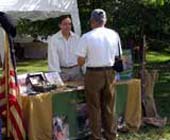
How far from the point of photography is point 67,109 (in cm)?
775

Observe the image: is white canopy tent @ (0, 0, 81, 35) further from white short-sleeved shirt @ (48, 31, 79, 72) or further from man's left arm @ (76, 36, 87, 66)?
man's left arm @ (76, 36, 87, 66)

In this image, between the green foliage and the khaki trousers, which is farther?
the green foliage

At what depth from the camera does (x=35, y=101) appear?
24.0 feet

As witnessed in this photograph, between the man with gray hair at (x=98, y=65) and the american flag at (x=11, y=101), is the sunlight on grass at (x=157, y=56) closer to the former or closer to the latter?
the man with gray hair at (x=98, y=65)

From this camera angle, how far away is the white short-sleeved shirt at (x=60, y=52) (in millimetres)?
8266

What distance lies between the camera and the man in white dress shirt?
8.27 metres

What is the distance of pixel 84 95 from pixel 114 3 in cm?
561

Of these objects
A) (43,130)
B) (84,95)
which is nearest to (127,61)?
(84,95)

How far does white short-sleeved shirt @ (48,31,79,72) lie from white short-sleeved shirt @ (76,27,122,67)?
0.83 metres

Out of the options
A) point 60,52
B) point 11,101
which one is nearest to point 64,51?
point 60,52

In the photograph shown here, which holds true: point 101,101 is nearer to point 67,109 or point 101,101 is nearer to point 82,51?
point 67,109

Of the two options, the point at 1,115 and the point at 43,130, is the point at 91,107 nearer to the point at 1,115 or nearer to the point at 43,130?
the point at 43,130

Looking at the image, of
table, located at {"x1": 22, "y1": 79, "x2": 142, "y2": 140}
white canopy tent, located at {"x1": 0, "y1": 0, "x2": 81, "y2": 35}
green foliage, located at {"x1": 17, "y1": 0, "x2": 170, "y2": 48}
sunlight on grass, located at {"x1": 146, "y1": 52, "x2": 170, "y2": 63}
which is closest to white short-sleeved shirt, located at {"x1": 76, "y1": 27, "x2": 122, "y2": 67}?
table, located at {"x1": 22, "y1": 79, "x2": 142, "y2": 140}

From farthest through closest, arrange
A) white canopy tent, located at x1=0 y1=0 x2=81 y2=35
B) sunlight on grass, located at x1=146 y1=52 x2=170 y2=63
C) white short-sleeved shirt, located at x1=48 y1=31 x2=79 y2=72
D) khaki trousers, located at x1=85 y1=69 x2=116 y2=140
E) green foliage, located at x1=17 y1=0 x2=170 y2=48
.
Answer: sunlight on grass, located at x1=146 y1=52 x2=170 y2=63
green foliage, located at x1=17 y1=0 x2=170 y2=48
white canopy tent, located at x1=0 y1=0 x2=81 y2=35
white short-sleeved shirt, located at x1=48 y1=31 x2=79 y2=72
khaki trousers, located at x1=85 y1=69 x2=116 y2=140
